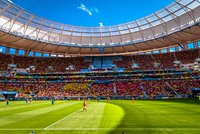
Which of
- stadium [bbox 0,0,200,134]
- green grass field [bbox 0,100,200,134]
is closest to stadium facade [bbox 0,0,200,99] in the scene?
stadium [bbox 0,0,200,134]

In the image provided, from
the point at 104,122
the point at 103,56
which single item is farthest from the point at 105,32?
the point at 104,122

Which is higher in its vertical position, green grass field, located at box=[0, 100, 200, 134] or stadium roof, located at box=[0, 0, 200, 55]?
stadium roof, located at box=[0, 0, 200, 55]

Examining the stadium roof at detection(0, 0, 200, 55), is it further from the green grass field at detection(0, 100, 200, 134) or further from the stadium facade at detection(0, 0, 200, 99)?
the green grass field at detection(0, 100, 200, 134)

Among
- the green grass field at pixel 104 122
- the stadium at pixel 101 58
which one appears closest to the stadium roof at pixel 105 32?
the stadium at pixel 101 58

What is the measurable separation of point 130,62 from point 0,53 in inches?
1977

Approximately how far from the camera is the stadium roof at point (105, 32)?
45.6 m

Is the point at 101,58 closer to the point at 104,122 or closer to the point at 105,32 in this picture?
the point at 105,32

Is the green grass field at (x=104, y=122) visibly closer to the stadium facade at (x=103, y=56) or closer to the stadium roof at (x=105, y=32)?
the stadium facade at (x=103, y=56)

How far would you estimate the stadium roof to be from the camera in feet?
150

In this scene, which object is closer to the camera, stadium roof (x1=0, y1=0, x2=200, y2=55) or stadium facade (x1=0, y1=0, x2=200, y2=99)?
stadium roof (x1=0, y1=0, x2=200, y2=55)

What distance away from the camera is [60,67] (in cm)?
6681

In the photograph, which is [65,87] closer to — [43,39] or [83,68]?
[83,68]

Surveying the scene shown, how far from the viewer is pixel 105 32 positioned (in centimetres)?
6075

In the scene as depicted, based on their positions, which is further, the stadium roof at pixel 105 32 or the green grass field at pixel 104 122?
the stadium roof at pixel 105 32
